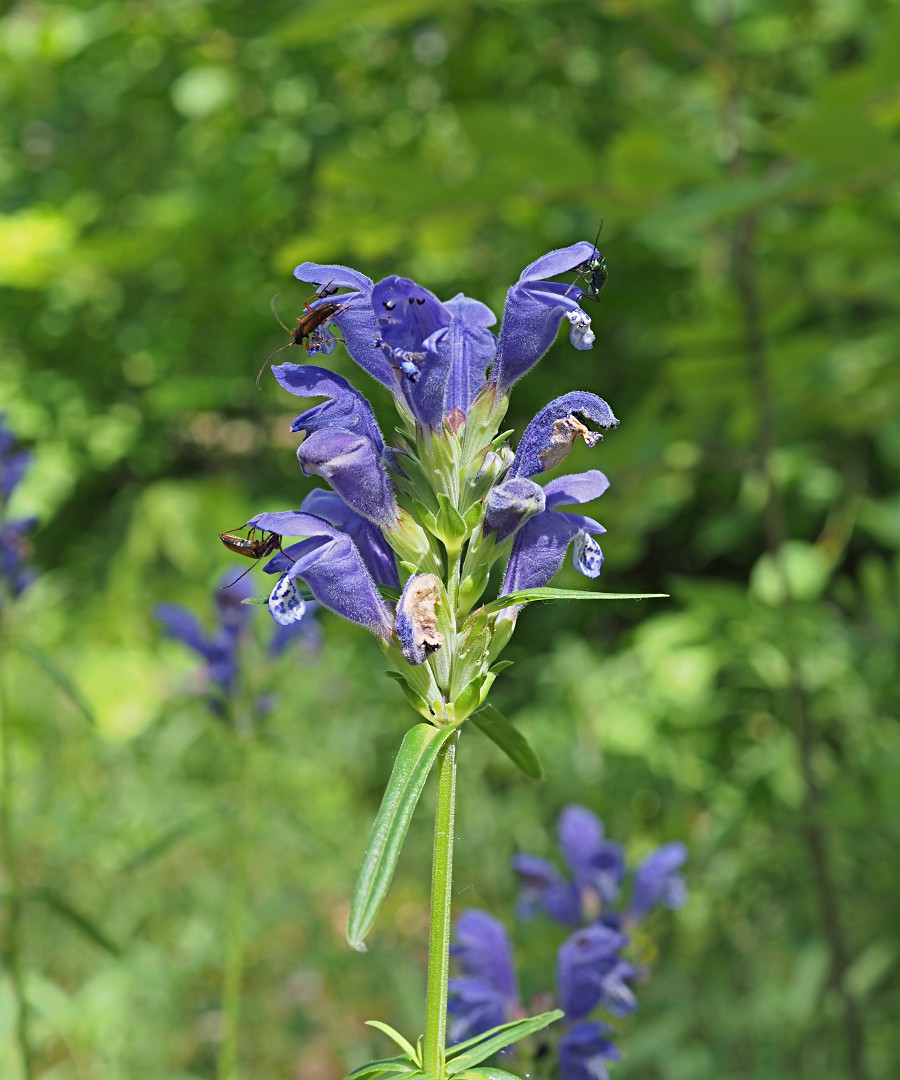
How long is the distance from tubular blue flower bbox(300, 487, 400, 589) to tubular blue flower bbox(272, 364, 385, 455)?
0.19 feet

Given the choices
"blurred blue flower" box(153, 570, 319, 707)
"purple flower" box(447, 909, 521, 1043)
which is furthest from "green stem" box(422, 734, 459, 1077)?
"blurred blue flower" box(153, 570, 319, 707)

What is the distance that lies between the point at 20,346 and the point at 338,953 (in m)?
3.03

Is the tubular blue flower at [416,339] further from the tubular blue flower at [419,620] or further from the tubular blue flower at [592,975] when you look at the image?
the tubular blue flower at [592,975]

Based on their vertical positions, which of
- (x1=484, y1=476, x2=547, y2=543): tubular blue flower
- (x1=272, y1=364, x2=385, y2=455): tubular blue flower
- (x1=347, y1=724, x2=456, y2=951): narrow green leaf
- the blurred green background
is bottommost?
the blurred green background

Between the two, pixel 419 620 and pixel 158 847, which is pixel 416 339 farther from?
pixel 158 847

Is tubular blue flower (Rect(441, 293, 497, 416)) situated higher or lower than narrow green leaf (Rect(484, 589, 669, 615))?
higher

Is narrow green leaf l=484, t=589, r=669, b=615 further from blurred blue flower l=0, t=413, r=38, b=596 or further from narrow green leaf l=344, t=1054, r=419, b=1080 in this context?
blurred blue flower l=0, t=413, r=38, b=596

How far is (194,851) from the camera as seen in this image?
123 inches

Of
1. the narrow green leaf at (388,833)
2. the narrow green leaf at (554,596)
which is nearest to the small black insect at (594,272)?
the narrow green leaf at (554,596)

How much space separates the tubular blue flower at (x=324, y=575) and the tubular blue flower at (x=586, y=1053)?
23.9 inches

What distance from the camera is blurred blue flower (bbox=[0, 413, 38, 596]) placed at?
4.85ft

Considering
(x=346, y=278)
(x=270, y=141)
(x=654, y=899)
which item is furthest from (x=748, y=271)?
(x=270, y=141)

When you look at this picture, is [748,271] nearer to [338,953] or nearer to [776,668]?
[776,668]

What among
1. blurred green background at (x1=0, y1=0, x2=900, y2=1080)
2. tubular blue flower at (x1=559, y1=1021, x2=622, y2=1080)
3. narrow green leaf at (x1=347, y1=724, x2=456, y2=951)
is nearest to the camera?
narrow green leaf at (x1=347, y1=724, x2=456, y2=951)
